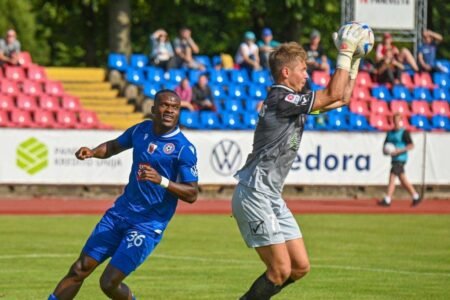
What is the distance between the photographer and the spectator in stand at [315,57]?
33375mm

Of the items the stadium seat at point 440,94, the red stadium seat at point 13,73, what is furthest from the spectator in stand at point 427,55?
the red stadium seat at point 13,73

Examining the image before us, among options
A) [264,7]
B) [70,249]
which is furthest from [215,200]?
[264,7]

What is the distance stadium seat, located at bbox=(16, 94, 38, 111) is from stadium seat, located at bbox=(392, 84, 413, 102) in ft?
35.1

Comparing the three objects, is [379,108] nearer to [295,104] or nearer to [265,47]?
[265,47]

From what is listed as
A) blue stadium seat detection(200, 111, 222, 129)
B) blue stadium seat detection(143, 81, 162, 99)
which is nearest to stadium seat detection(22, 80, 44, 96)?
blue stadium seat detection(143, 81, 162, 99)

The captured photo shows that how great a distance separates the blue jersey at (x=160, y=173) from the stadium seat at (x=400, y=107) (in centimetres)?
2474

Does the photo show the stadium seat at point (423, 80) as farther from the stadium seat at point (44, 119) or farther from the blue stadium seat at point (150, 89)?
the stadium seat at point (44, 119)

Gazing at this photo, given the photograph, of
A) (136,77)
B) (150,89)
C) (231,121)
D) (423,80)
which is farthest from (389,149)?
(423,80)

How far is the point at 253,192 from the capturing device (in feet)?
35.3

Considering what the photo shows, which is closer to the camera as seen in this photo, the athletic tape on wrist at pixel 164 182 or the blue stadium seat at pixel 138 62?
the athletic tape on wrist at pixel 164 182

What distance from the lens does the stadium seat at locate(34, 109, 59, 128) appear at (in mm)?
30125

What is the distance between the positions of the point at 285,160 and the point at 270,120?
385 millimetres

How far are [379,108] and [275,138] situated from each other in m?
24.9

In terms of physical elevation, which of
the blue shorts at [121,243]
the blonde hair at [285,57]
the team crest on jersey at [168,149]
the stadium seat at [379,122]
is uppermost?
the blonde hair at [285,57]
